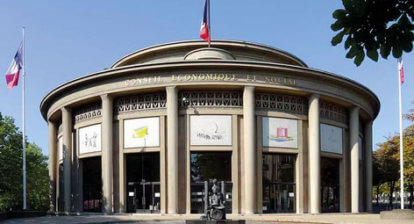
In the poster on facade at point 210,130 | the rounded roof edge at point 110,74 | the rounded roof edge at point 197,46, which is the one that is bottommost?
the poster on facade at point 210,130

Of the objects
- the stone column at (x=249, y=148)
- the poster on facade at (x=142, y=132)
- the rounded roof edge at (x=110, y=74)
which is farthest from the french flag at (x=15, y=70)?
the stone column at (x=249, y=148)

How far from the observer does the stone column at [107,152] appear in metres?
37.1

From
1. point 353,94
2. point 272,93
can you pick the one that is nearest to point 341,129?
point 353,94

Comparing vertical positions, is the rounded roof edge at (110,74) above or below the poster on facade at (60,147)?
above

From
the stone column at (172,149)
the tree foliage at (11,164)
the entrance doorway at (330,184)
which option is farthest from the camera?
the tree foliage at (11,164)

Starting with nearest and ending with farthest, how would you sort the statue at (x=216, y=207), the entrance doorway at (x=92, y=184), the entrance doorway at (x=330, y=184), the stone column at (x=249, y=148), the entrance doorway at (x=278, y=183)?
1. the statue at (x=216, y=207)
2. the stone column at (x=249, y=148)
3. the entrance doorway at (x=278, y=183)
4. the entrance doorway at (x=92, y=184)
5. the entrance doorway at (x=330, y=184)

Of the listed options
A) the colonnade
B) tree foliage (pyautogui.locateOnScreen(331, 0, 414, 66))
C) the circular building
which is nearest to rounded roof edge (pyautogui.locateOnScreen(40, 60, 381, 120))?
the circular building

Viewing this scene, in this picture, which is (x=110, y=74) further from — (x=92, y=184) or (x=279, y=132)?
(x=279, y=132)

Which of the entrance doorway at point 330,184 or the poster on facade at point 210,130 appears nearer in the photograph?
the poster on facade at point 210,130

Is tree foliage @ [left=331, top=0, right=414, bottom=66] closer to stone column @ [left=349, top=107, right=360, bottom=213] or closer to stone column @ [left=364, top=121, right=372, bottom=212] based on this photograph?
stone column @ [left=349, top=107, right=360, bottom=213]

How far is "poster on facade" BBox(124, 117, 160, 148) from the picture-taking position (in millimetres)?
36750

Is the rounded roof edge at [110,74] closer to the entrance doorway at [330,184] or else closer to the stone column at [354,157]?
the stone column at [354,157]

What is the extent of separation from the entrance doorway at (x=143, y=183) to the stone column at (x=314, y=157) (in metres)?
11.9

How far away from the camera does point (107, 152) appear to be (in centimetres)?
3731
